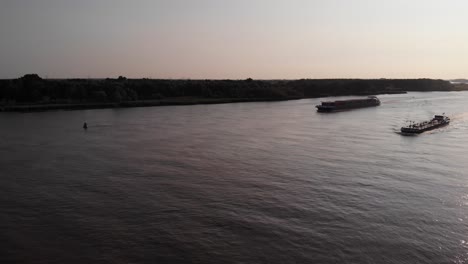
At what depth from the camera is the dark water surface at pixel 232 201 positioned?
1245 cm

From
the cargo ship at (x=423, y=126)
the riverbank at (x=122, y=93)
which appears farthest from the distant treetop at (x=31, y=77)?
the cargo ship at (x=423, y=126)

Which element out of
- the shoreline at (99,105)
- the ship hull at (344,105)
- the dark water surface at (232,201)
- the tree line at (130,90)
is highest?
the tree line at (130,90)

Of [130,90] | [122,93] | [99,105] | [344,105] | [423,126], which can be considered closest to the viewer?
[423,126]

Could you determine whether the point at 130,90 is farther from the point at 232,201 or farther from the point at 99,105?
the point at 232,201

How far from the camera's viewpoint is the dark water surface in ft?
40.9

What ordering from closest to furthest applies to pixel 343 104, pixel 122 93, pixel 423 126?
pixel 423 126
pixel 343 104
pixel 122 93

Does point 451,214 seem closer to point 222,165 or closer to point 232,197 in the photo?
point 232,197

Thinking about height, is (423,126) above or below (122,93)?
below

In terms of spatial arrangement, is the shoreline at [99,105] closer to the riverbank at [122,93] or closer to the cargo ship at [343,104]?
the riverbank at [122,93]

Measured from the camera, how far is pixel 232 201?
55.1 feet

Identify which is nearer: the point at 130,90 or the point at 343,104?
the point at 343,104

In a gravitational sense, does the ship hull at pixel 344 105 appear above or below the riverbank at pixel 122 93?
below

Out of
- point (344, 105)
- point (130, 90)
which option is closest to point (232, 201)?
point (344, 105)

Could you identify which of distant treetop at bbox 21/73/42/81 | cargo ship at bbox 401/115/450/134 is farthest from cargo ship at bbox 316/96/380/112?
distant treetop at bbox 21/73/42/81
